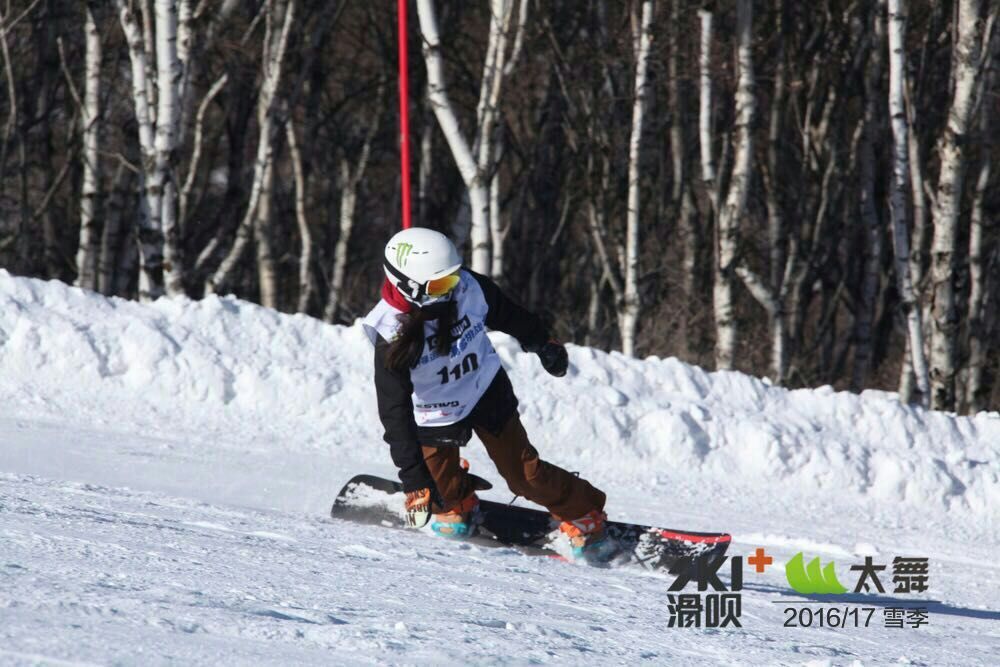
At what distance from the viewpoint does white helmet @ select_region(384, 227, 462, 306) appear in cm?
466

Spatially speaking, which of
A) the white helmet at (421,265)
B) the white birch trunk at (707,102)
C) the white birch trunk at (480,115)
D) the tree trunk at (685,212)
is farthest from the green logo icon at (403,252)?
the tree trunk at (685,212)

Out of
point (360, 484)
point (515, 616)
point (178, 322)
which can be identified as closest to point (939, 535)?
point (360, 484)

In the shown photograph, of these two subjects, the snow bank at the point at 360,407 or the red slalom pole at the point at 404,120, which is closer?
the snow bank at the point at 360,407

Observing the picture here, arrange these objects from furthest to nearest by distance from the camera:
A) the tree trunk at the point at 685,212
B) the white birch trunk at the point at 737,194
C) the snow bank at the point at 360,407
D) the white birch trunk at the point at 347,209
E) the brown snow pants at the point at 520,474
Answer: the white birch trunk at the point at 347,209 < the tree trunk at the point at 685,212 < the white birch trunk at the point at 737,194 < the snow bank at the point at 360,407 < the brown snow pants at the point at 520,474

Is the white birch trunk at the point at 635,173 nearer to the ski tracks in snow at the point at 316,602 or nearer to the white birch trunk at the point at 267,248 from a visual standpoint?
the white birch trunk at the point at 267,248

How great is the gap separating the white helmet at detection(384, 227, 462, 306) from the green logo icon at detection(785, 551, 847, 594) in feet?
7.00

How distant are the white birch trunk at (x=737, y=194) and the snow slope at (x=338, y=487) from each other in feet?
8.94

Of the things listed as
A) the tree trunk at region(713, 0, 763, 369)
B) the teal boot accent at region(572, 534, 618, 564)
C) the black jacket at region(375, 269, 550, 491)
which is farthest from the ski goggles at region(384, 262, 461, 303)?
the tree trunk at region(713, 0, 763, 369)

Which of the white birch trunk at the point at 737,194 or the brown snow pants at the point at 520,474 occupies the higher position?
the white birch trunk at the point at 737,194

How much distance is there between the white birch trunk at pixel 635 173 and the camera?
10766 millimetres

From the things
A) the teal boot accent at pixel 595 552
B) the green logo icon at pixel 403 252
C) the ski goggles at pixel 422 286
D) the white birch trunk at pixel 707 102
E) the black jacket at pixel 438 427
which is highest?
the white birch trunk at pixel 707 102

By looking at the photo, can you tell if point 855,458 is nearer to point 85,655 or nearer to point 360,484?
point 360,484

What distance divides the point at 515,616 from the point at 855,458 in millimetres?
4409

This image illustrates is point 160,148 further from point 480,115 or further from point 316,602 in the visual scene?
point 316,602
